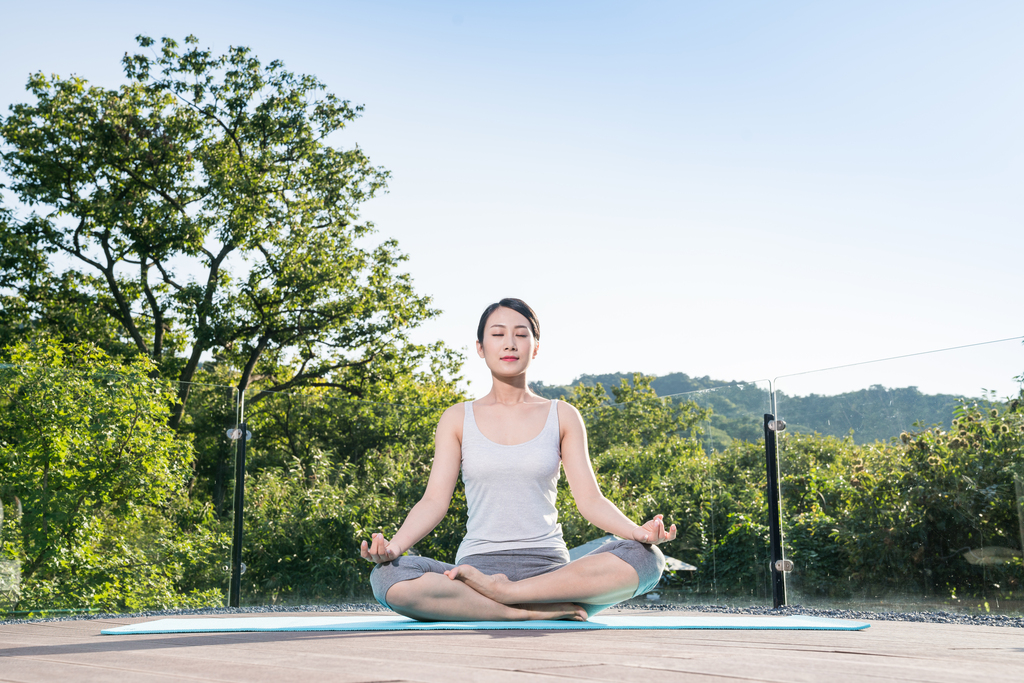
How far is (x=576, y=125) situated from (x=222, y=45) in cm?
916

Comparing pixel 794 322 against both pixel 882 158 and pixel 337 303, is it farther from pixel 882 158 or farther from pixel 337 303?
pixel 337 303

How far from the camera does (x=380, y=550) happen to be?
2885 mm

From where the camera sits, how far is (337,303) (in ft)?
48.6

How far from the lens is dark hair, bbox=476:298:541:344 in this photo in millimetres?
3488

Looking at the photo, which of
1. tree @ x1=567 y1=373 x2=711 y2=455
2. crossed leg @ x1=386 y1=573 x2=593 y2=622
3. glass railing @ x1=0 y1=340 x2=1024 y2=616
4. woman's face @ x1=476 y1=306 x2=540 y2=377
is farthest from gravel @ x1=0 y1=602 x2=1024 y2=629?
woman's face @ x1=476 y1=306 x2=540 y2=377

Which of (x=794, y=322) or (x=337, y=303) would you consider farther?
(x=794, y=322)

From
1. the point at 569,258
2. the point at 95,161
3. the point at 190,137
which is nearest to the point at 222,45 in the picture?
the point at 190,137

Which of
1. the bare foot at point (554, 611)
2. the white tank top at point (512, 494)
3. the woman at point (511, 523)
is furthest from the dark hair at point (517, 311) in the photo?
the bare foot at point (554, 611)

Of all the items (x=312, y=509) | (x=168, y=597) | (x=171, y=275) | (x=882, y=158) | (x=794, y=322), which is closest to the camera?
(x=168, y=597)

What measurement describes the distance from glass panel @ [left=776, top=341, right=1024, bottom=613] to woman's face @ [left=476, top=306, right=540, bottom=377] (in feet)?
8.07

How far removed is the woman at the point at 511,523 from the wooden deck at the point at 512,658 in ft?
1.68

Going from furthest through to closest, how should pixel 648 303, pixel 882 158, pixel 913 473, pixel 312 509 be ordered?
pixel 648 303 → pixel 882 158 → pixel 312 509 → pixel 913 473

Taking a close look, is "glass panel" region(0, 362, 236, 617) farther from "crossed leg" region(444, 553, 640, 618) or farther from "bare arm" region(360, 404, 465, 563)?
"crossed leg" region(444, 553, 640, 618)

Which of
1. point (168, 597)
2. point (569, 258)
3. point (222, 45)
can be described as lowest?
point (168, 597)
